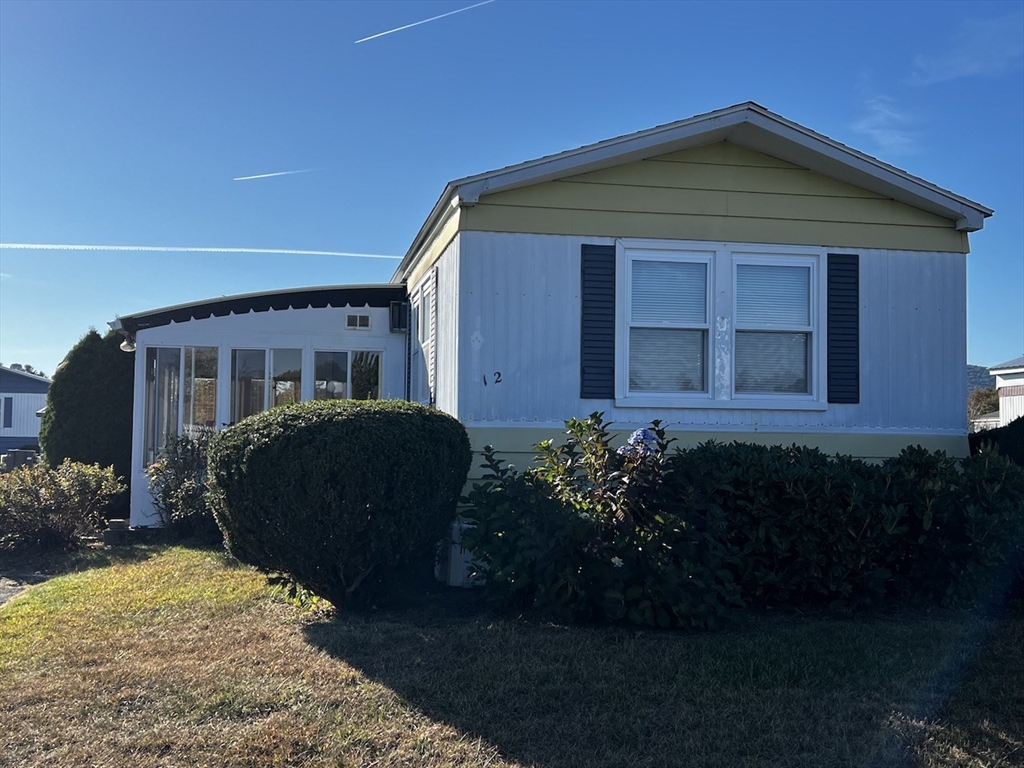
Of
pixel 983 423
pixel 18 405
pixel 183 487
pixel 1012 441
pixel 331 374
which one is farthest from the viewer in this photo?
pixel 18 405

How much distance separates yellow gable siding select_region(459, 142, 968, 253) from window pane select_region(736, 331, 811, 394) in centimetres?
86

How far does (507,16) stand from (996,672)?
8.25 metres

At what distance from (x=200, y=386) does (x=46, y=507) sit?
219 centimetres

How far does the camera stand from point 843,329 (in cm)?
819

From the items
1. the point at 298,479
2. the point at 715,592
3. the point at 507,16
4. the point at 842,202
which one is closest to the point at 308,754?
the point at 298,479

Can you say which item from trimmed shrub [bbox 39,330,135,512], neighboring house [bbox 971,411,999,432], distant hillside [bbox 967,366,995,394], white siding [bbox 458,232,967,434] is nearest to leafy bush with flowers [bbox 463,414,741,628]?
white siding [bbox 458,232,967,434]

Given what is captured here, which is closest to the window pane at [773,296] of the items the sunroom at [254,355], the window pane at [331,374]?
the sunroom at [254,355]

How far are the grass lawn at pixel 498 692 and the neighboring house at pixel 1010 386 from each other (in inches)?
942

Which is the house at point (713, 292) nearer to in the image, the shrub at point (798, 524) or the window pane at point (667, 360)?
the window pane at point (667, 360)

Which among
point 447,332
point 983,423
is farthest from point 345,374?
point 983,423

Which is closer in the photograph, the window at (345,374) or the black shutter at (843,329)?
the black shutter at (843,329)

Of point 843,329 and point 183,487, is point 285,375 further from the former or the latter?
point 843,329

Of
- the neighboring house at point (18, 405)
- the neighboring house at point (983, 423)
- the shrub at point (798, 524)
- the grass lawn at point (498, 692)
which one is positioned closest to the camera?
the grass lawn at point (498, 692)

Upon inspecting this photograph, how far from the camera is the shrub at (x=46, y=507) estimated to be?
10.2m
